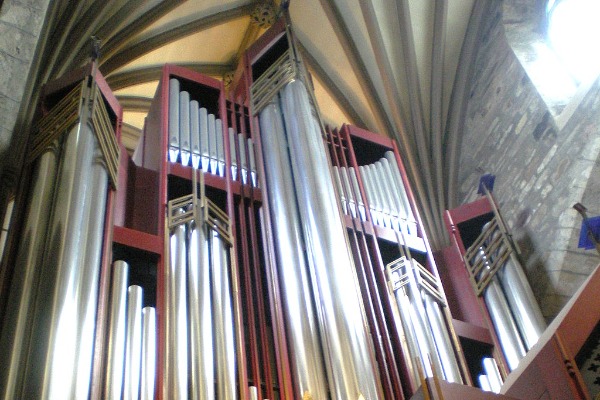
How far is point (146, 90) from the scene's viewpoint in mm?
10734

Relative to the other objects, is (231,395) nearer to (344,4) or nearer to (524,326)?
(524,326)

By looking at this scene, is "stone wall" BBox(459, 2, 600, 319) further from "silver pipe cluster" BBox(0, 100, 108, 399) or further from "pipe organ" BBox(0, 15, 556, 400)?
"silver pipe cluster" BBox(0, 100, 108, 399)

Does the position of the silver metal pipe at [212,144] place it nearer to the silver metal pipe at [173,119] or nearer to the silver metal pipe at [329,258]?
the silver metal pipe at [173,119]

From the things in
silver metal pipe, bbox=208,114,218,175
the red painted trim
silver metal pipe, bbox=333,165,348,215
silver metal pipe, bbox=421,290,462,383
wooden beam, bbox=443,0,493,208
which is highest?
wooden beam, bbox=443,0,493,208

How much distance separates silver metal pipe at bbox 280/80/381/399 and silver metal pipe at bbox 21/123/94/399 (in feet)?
4.87

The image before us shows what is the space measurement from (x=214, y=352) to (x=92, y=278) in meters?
0.83

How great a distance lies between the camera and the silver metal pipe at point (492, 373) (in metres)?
6.56

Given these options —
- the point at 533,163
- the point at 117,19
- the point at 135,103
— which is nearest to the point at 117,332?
the point at 533,163

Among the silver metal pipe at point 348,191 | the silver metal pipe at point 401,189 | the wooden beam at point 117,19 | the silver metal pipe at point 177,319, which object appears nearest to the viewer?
the silver metal pipe at point 177,319

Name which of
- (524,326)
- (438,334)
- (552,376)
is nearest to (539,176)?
(524,326)

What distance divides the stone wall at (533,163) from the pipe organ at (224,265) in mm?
370

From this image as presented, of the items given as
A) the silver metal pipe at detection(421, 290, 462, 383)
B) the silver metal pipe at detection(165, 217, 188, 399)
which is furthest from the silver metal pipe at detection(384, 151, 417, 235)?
the silver metal pipe at detection(165, 217, 188, 399)

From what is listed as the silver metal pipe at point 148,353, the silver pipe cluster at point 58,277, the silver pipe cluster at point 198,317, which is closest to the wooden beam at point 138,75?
the silver pipe cluster at point 58,277

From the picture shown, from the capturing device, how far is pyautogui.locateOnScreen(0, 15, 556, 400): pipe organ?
16.1 ft
